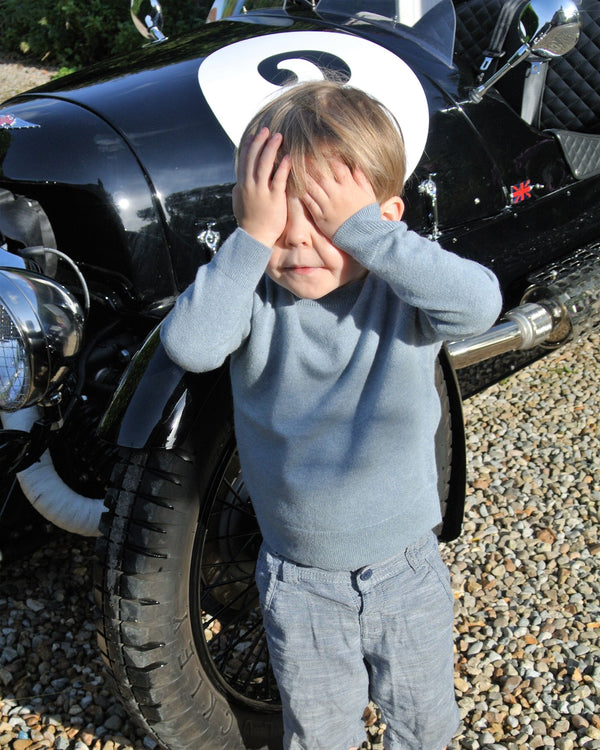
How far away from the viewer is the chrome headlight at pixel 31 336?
5.25ft

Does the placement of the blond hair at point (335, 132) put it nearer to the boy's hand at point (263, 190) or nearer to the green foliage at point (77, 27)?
the boy's hand at point (263, 190)

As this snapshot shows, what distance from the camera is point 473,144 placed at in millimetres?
2555

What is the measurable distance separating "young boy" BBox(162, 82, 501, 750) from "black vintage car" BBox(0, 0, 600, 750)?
0.22 meters

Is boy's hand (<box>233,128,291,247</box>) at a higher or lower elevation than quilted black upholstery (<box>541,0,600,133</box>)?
higher

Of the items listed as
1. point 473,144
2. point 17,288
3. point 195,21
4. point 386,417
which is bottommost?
point 195,21

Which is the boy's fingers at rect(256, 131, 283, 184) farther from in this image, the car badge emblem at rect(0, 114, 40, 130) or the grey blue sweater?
the car badge emblem at rect(0, 114, 40, 130)

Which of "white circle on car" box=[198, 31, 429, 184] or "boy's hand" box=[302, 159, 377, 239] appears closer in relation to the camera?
"boy's hand" box=[302, 159, 377, 239]

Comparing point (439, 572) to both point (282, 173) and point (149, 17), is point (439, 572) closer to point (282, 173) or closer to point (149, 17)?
point (282, 173)

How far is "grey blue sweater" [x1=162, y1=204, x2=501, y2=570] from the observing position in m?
1.25

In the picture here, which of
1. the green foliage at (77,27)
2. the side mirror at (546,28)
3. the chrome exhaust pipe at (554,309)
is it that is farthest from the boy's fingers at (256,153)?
the green foliage at (77,27)

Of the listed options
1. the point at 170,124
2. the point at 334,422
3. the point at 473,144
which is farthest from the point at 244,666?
the point at 473,144

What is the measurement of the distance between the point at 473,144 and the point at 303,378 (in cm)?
150

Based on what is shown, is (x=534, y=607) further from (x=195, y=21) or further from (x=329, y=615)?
(x=195, y=21)

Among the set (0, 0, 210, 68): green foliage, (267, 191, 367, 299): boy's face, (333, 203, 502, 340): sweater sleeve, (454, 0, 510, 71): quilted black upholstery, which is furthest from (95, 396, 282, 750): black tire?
(0, 0, 210, 68): green foliage
